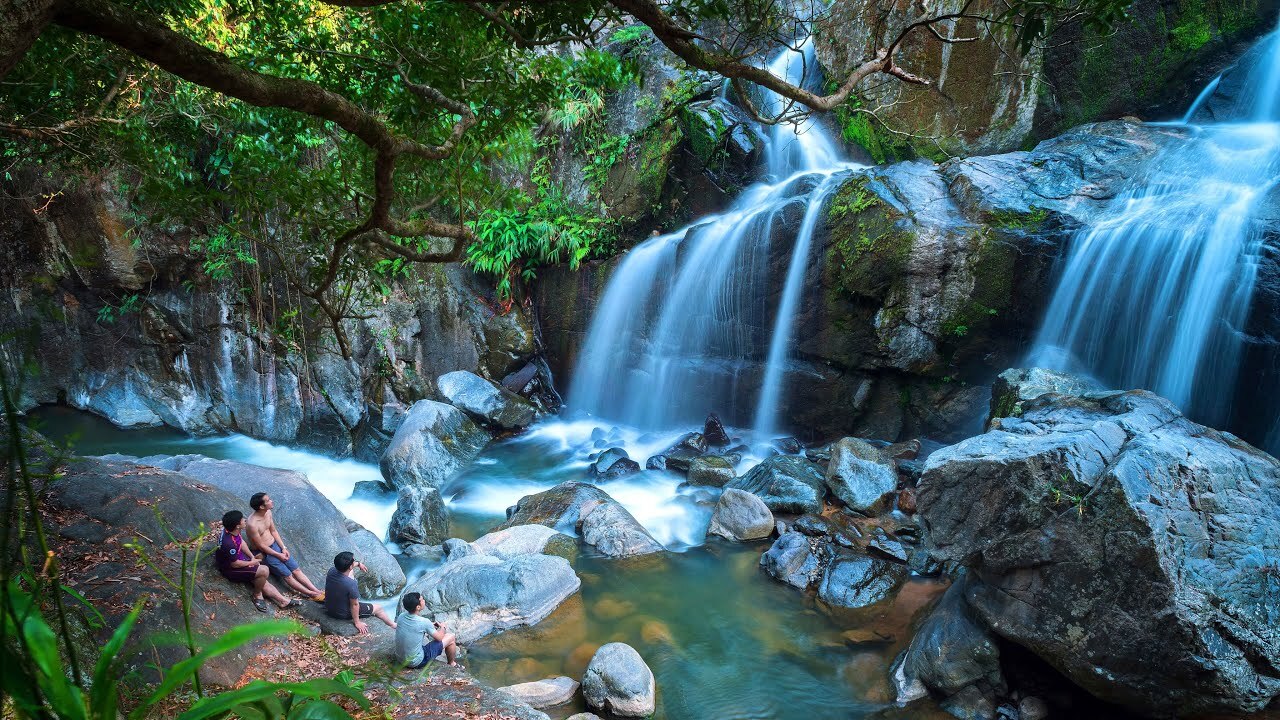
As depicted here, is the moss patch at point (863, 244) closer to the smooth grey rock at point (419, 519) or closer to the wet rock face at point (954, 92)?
the wet rock face at point (954, 92)

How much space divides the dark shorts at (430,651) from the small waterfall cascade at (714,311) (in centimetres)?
616

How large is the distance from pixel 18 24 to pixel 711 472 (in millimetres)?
7328

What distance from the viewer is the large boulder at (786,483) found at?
7.16 m

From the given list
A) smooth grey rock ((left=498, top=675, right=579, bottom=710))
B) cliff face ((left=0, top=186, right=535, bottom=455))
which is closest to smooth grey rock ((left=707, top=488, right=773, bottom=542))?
smooth grey rock ((left=498, top=675, right=579, bottom=710))

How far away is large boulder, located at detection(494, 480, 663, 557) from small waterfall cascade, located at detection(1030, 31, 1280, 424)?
5.40m

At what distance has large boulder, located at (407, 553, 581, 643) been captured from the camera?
5.32 meters

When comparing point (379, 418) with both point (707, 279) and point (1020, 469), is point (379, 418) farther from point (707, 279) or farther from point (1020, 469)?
point (1020, 469)

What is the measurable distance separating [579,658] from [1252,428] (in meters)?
6.63

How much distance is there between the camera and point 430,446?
877cm

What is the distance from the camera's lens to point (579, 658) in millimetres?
5098

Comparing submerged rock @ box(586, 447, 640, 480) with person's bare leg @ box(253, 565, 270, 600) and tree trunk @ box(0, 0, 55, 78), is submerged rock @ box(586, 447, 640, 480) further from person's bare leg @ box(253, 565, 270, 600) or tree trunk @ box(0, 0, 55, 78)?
tree trunk @ box(0, 0, 55, 78)

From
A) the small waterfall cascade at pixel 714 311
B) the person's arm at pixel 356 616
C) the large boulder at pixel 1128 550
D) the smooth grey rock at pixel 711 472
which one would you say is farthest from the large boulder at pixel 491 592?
the small waterfall cascade at pixel 714 311

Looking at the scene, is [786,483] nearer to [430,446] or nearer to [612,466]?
[612,466]

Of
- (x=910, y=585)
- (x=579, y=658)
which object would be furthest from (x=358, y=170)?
(x=910, y=585)
